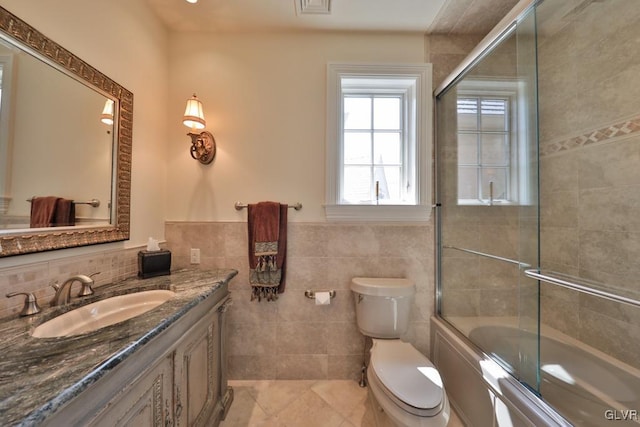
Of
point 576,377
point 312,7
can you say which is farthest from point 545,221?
point 312,7

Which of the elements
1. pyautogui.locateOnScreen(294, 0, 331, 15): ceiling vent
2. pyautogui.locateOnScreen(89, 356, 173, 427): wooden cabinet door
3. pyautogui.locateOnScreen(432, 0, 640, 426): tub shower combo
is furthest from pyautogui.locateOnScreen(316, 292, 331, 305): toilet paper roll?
pyautogui.locateOnScreen(294, 0, 331, 15): ceiling vent

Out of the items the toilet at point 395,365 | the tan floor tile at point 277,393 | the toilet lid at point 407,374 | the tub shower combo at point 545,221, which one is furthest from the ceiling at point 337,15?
the tan floor tile at point 277,393

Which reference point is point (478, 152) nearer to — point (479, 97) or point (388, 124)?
point (479, 97)

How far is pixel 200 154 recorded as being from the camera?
1651 millimetres

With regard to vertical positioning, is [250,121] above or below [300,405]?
above

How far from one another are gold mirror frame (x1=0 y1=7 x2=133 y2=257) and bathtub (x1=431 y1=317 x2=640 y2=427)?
6.84 feet

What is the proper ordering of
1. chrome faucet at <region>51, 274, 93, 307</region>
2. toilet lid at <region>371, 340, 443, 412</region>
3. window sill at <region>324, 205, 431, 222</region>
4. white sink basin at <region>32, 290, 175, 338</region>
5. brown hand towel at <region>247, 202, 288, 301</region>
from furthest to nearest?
window sill at <region>324, 205, 431, 222</region> → brown hand towel at <region>247, 202, 288, 301</region> → toilet lid at <region>371, 340, 443, 412</region> → chrome faucet at <region>51, 274, 93, 307</region> → white sink basin at <region>32, 290, 175, 338</region>

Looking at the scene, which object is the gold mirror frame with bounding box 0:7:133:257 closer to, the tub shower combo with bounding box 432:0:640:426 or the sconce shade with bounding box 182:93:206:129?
the sconce shade with bounding box 182:93:206:129

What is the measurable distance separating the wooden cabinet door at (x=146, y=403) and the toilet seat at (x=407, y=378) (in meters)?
0.93

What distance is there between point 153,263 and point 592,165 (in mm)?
2583

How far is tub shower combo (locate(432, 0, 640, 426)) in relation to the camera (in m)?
1.17

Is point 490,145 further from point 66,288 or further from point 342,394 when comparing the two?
point 66,288

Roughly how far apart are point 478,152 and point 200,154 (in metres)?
1.91

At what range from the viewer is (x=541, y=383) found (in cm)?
110
